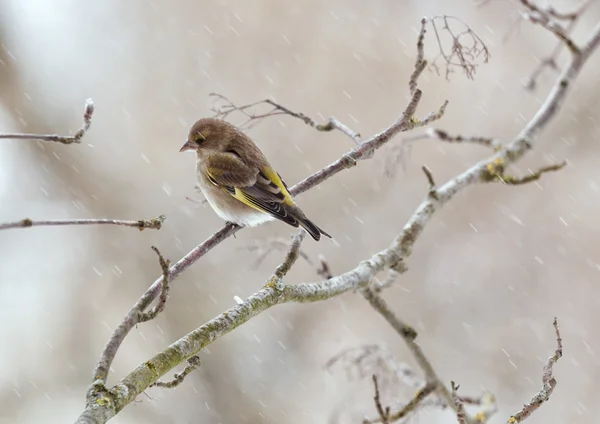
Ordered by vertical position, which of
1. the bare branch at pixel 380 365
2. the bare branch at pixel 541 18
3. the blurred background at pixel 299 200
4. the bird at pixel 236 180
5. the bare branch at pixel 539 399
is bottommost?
the blurred background at pixel 299 200

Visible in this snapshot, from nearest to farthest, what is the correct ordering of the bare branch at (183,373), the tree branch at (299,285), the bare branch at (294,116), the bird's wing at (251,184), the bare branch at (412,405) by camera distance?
1. the tree branch at (299,285)
2. the bare branch at (183,373)
3. the bare branch at (412,405)
4. the bare branch at (294,116)
5. the bird's wing at (251,184)

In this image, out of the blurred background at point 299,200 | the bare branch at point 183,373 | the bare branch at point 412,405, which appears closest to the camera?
the bare branch at point 183,373

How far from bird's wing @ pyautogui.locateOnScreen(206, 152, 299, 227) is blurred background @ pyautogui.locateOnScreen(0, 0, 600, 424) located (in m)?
2.81

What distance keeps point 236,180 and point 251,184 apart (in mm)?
96

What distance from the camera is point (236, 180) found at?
3.42 m

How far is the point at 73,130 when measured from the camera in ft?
21.7

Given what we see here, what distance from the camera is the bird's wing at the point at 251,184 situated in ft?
10.6

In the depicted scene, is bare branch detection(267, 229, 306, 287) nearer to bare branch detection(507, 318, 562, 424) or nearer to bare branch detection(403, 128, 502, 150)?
bare branch detection(507, 318, 562, 424)

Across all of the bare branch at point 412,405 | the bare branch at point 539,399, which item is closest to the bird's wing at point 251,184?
the bare branch at point 412,405

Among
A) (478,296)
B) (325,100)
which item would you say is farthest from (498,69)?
(478,296)

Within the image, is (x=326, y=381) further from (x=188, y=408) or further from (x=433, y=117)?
(x=433, y=117)

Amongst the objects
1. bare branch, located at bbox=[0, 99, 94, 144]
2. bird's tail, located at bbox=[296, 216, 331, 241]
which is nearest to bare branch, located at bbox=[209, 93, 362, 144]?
bird's tail, located at bbox=[296, 216, 331, 241]

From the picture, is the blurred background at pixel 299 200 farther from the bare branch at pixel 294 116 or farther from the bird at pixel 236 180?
the bare branch at pixel 294 116

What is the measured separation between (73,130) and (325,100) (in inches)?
110
